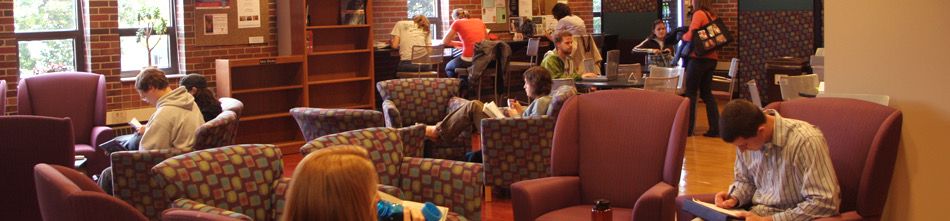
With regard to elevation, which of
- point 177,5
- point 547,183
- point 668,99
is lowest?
point 547,183

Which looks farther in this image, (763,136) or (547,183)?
(547,183)

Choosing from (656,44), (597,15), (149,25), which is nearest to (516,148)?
(149,25)

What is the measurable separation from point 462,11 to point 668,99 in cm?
740

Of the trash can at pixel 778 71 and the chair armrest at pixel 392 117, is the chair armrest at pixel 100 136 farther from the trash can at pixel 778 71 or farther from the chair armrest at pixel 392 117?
the trash can at pixel 778 71

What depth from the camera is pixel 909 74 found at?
4.56 m

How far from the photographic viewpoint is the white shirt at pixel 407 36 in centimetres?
1189

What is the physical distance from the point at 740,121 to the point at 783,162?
0.91 ft

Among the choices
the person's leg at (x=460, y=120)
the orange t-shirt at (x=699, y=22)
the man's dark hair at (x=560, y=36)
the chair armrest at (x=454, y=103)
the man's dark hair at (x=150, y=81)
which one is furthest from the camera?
the orange t-shirt at (x=699, y=22)

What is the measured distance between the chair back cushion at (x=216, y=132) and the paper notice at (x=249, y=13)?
3.50 m

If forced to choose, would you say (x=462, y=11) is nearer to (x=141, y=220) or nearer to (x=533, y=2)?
(x=533, y=2)

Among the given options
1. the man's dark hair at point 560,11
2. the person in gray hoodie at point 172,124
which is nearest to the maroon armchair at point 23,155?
the person in gray hoodie at point 172,124

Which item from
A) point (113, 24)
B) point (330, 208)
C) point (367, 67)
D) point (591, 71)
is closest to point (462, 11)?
point (367, 67)

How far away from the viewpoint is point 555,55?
9.30 meters

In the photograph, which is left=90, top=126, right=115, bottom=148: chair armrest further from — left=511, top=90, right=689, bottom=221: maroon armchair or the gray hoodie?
left=511, top=90, right=689, bottom=221: maroon armchair
